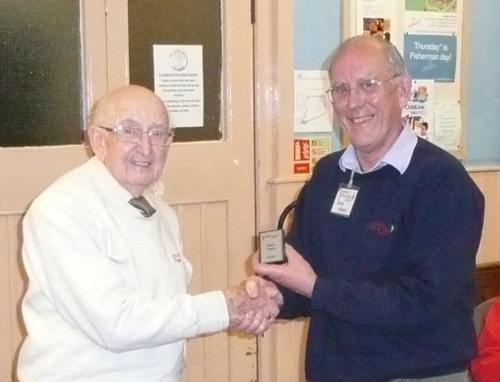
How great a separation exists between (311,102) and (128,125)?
50.4 inches

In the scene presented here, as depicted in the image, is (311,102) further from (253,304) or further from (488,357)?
(488,357)

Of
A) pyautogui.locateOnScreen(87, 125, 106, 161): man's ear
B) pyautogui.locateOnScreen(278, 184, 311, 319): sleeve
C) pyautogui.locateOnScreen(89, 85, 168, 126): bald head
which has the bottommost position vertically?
pyautogui.locateOnScreen(278, 184, 311, 319): sleeve

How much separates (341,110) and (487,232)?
1.62 m

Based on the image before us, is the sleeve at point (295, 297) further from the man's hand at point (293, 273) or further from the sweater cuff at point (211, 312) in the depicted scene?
the sweater cuff at point (211, 312)

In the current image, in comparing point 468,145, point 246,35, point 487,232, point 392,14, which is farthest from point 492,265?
point 246,35

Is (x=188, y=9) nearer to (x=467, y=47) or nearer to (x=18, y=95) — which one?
(x=18, y=95)

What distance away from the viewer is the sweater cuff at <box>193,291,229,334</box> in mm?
2023

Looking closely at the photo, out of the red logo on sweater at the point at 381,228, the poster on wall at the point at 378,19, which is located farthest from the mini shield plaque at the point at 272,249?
the poster on wall at the point at 378,19

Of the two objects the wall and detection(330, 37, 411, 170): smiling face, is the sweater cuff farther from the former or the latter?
the wall

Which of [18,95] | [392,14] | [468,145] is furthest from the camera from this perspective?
[468,145]

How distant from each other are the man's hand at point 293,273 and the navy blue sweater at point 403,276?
43mm

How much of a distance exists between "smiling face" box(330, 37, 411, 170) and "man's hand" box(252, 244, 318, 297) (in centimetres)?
34

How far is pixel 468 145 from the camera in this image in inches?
140

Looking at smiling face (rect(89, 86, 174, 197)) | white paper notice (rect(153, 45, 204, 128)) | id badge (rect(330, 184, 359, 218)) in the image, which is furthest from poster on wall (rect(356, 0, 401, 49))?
smiling face (rect(89, 86, 174, 197))
